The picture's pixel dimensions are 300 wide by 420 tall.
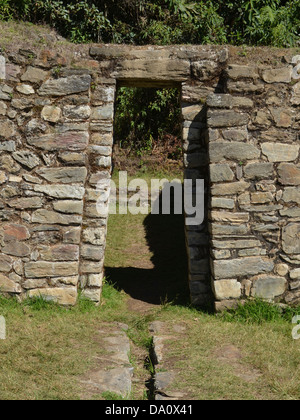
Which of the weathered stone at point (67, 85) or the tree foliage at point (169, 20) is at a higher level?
the tree foliage at point (169, 20)

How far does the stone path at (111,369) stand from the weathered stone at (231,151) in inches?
77.4

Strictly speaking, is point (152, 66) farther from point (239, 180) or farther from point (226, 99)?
point (239, 180)

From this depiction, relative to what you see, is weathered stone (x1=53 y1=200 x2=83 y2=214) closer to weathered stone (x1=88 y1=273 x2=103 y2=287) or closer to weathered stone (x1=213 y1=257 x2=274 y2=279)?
weathered stone (x1=88 y1=273 x2=103 y2=287)

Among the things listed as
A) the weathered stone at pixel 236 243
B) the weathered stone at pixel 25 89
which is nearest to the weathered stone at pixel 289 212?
the weathered stone at pixel 236 243

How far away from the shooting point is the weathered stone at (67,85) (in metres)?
5.12

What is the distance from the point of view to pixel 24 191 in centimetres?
510

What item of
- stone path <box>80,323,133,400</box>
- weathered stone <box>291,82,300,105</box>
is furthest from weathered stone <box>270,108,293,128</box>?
stone path <box>80,323,133,400</box>

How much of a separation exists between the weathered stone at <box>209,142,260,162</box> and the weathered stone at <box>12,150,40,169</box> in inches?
70.8

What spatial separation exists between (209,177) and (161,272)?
7.52ft

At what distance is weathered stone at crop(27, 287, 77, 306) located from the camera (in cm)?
511

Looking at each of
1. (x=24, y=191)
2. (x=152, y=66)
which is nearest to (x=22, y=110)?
(x=24, y=191)

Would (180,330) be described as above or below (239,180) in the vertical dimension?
below

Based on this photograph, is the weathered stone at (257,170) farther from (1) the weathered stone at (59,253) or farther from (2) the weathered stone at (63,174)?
(1) the weathered stone at (59,253)

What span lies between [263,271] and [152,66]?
243 centimetres
